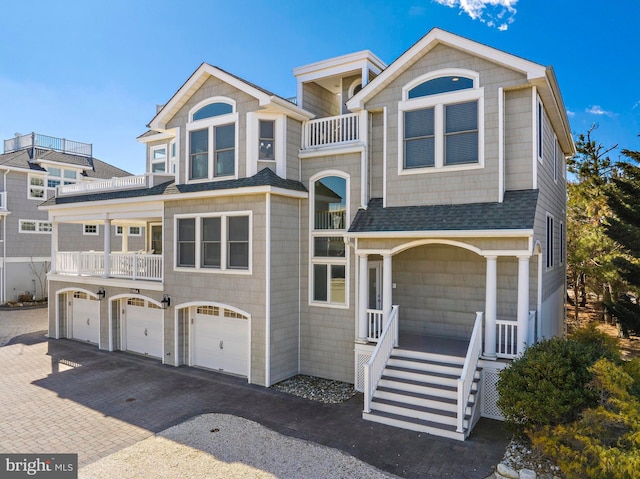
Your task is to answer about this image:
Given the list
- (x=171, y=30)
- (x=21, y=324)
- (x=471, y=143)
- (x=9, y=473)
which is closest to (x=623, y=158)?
(x=471, y=143)

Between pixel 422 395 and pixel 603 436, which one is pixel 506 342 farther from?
pixel 603 436

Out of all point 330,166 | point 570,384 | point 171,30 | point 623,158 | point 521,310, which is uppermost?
point 171,30

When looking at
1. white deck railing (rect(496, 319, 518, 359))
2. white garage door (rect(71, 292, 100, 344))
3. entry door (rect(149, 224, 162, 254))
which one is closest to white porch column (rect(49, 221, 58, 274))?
white garage door (rect(71, 292, 100, 344))

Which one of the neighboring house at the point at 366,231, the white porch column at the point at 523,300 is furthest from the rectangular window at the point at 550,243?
the white porch column at the point at 523,300

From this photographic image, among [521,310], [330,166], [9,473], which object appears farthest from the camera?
[330,166]

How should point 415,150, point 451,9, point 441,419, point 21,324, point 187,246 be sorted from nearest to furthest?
point 441,419 → point 415,150 → point 187,246 → point 451,9 → point 21,324

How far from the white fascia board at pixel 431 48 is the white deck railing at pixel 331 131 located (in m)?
0.49

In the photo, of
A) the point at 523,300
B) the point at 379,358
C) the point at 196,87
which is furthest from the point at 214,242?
the point at 523,300

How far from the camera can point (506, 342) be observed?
29.0 feet

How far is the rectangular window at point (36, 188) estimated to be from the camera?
24922 millimetres

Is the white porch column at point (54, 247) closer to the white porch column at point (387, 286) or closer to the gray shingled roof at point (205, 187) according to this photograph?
the gray shingled roof at point (205, 187)

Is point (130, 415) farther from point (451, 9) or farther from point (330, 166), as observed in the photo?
point (451, 9)

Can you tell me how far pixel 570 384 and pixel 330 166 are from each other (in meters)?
7.95

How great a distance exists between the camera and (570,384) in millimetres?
6938
